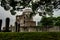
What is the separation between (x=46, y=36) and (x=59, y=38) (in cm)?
86

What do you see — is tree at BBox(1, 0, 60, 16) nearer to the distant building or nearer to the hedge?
the distant building

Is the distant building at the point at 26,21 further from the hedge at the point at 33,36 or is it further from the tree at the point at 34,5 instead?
the hedge at the point at 33,36

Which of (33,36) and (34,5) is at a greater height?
(34,5)

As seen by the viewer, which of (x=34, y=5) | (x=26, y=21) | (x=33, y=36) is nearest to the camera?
(x=33, y=36)

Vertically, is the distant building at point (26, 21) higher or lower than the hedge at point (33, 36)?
higher

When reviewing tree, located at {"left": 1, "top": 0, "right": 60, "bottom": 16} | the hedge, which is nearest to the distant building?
tree, located at {"left": 1, "top": 0, "right": 60, "bottom": 16}

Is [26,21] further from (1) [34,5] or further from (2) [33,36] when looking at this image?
(2) [33,36]

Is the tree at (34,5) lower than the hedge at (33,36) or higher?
higher

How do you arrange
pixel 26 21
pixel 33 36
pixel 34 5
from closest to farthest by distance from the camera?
pixel 33 36 < pixel 34 5 < pixel 26 21

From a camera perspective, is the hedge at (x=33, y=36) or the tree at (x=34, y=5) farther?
the tree at (x=34, y=5)

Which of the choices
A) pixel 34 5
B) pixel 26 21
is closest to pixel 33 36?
pixel 34 5

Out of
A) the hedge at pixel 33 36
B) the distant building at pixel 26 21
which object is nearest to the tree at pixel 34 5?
the distant building at pixel 26 21

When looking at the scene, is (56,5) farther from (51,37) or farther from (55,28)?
(51,37)

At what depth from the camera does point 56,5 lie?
23281 millimetres
